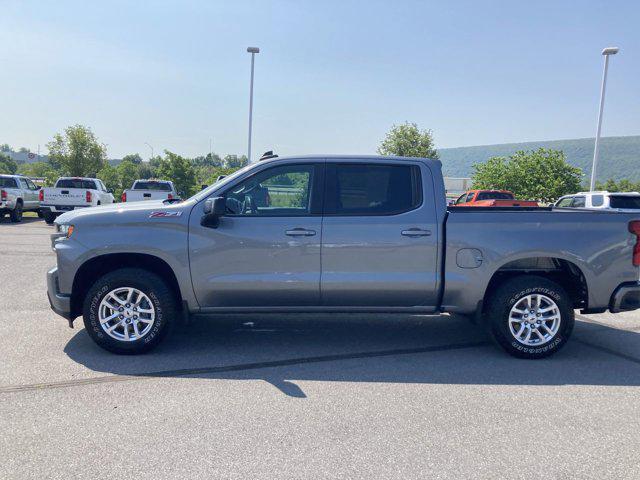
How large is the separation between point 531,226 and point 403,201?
130cm

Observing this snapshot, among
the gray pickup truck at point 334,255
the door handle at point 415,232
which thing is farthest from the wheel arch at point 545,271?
the door handle at point 415,232

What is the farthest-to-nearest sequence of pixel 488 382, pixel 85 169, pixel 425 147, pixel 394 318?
pixel 425 147 < pixel 85 169 < pixel 394 318 < pixel 488 382

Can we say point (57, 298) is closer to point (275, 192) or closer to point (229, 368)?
point (229, 368)

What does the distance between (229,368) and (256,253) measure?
1.11 m

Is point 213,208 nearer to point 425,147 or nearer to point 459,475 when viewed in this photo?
point 459,475

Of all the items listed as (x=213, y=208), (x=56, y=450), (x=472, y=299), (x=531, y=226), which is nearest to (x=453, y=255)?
(x=472, y=299)

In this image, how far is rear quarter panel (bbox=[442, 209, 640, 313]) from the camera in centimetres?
512

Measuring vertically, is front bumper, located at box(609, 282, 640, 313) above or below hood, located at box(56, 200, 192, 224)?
below

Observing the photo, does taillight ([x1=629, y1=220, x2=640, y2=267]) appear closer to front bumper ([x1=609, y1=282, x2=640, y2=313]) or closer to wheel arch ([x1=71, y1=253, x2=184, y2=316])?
front bumper ([x1=609, y1=282, x2=640, y2=313])

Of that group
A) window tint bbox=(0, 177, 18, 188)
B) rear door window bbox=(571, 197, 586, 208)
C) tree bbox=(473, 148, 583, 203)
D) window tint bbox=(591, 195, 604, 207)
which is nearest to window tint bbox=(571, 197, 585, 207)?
rear door window bbox=(571, 197, 586, 208)

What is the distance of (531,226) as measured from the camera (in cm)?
515

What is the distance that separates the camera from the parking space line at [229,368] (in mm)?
4255

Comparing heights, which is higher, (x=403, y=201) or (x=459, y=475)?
(x=403, y=201)

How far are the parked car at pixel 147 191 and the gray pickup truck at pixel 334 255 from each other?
1408 cm
